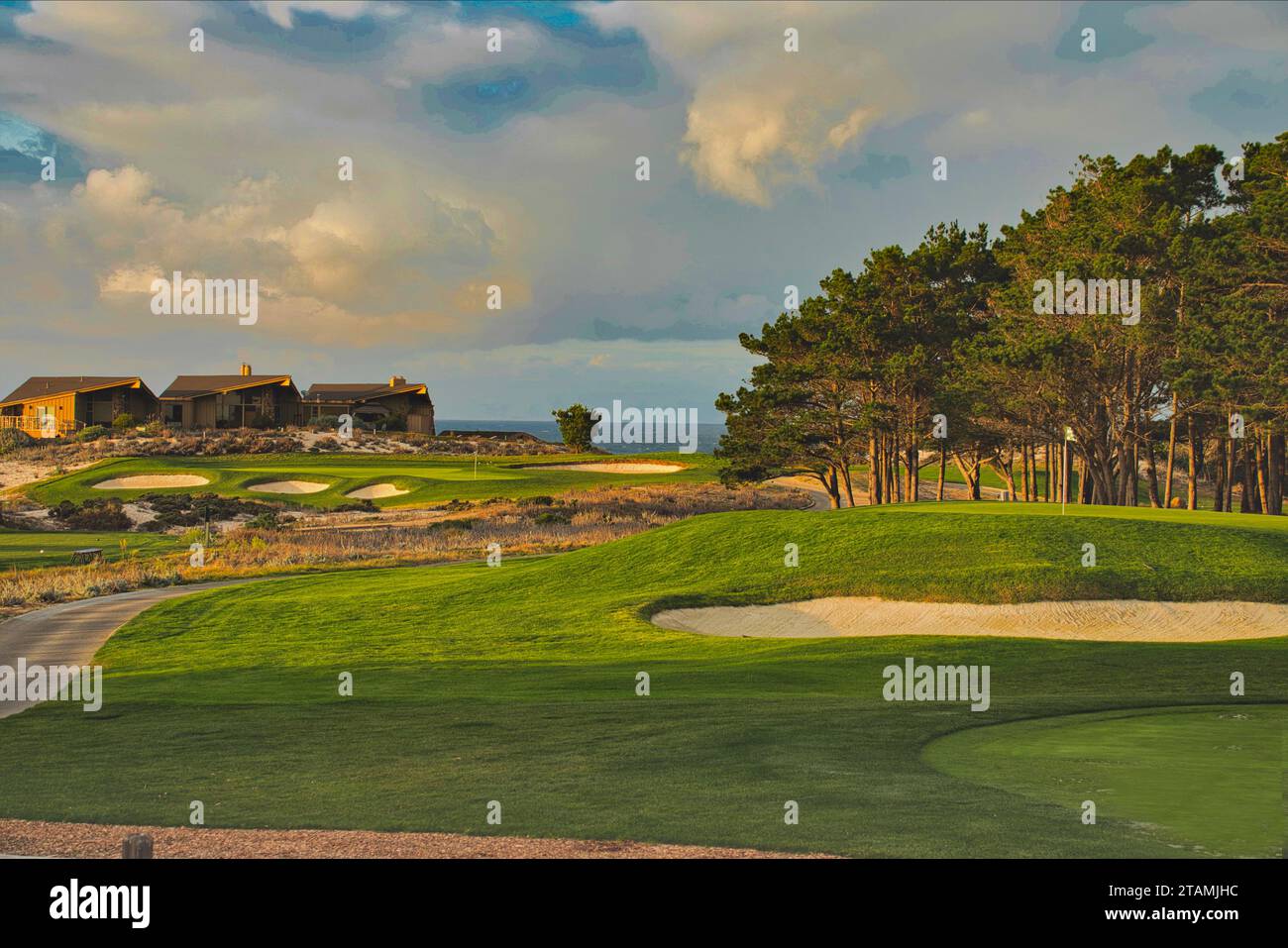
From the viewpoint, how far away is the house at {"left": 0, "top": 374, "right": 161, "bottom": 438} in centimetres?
9519

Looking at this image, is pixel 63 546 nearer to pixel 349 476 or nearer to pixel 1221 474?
pixel 349 476

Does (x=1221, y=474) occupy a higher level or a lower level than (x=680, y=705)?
higher

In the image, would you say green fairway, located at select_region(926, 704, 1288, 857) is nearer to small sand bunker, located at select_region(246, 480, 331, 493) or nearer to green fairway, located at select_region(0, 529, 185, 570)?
green fairway, located at select_region(0, 529, 185, 570)

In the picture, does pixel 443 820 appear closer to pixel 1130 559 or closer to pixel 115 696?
pixel 115 696

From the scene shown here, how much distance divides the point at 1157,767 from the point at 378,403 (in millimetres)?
102911

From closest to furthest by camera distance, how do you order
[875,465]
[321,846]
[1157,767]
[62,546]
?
1. [321,846]
2. [1157,767]
3. [62,546]
4. [875,465]

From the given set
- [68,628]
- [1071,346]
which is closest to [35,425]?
[68,628]

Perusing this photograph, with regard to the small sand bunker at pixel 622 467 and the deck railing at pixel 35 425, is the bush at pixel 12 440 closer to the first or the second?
the deck railing at pixel 35 425

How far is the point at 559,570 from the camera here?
1265 inches

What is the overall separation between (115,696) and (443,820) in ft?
31.2

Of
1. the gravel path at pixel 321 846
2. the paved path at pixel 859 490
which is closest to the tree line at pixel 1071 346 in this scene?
the paved path at pixel 859 490

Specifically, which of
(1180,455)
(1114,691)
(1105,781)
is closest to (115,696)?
(1105,781)

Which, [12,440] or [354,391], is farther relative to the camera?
[354,391]

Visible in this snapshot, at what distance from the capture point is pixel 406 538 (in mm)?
48125
